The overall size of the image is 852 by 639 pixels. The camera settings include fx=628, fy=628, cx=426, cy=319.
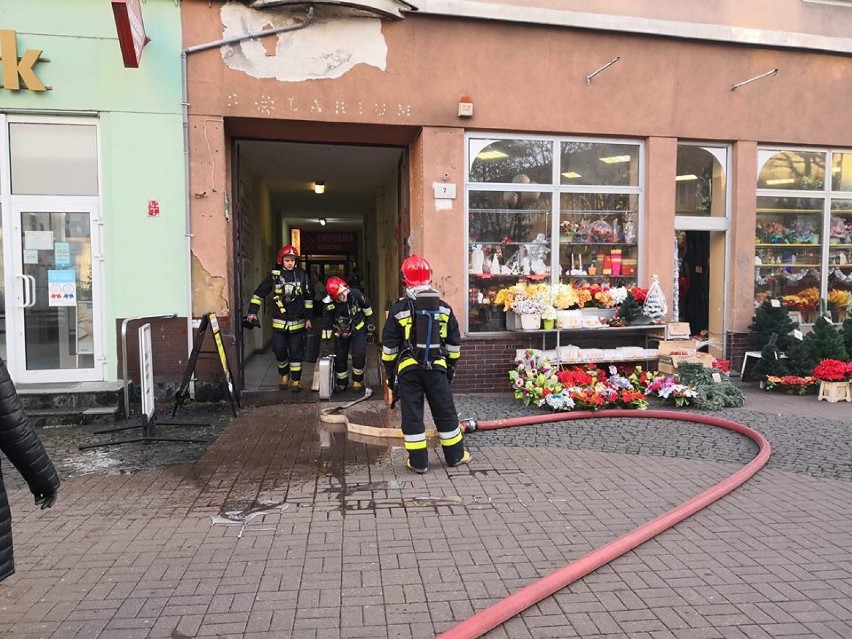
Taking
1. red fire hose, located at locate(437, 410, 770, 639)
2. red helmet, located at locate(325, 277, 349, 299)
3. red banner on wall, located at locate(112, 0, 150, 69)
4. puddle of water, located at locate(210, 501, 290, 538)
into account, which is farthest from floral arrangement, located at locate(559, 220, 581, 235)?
puddle of water, located at locate(210, 501, 290, 538)

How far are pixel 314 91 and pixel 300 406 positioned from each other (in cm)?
405

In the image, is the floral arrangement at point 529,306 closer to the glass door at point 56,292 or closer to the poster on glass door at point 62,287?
the glass door at point 56,292

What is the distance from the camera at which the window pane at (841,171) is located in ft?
33.6

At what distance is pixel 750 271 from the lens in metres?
9.76

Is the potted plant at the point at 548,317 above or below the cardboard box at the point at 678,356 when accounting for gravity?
above

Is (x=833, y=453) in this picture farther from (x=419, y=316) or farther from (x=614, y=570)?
(x=419, y=316)

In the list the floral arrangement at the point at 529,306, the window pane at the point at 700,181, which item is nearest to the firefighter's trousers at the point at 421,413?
the floral arrangement at the point at 529,306

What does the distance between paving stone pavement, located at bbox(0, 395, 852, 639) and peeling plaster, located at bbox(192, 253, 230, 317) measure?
2332 millimetres

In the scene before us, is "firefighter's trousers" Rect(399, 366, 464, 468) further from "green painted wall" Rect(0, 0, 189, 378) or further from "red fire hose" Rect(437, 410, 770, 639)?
"green painted wall" Rect(0, 0, 189, 378)

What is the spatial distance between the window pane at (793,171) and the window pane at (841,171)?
207mm

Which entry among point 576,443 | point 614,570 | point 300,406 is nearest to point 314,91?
point 300,406

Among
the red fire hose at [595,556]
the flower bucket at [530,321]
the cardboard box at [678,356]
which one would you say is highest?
the flower bucket at [530,321]

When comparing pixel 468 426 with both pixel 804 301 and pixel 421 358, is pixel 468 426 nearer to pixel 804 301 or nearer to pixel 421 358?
pixel 421 358

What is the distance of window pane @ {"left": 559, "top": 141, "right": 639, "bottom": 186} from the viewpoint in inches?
361
